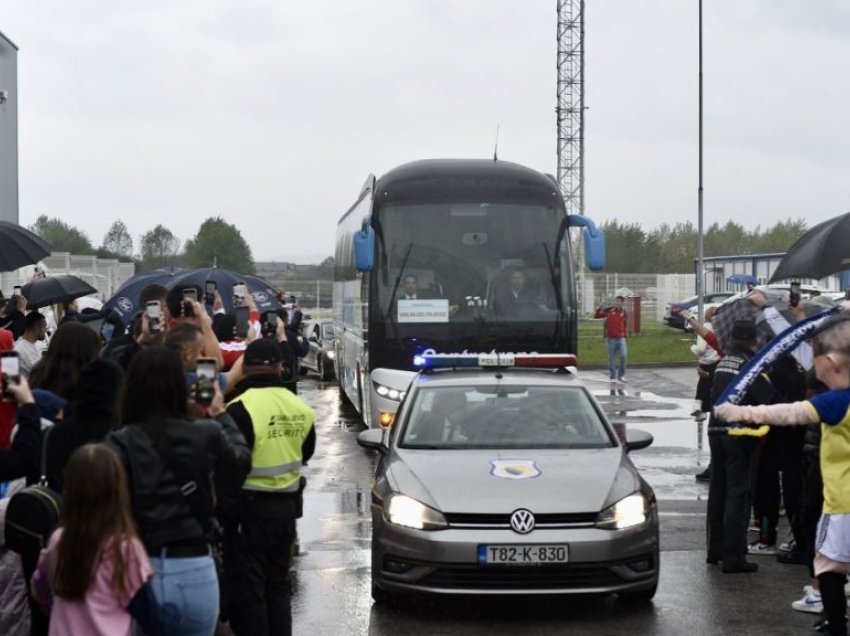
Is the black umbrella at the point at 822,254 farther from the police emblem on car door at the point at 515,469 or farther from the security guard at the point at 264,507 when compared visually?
the security guard at the point at 264,507

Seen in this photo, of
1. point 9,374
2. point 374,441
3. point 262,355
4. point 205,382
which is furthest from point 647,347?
point 9,374

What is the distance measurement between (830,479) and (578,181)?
60.5 meters

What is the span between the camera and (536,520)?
26.7ft

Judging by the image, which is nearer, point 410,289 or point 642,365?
point 410,289

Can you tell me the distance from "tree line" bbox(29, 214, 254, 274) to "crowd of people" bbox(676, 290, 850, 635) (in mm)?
74286

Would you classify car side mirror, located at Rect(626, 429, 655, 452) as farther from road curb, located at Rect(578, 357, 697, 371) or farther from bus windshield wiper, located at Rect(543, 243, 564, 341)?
road curb, located at Rect(578, 357, 697, 371)

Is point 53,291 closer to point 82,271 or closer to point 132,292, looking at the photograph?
point 132,292

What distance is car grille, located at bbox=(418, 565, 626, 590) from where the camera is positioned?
8070 millimetres

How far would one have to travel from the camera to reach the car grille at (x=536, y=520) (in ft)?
26.6

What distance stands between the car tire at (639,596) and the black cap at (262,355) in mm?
2740

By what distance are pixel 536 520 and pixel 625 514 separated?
0.58 metres

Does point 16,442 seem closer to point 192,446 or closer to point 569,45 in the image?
point 192,446

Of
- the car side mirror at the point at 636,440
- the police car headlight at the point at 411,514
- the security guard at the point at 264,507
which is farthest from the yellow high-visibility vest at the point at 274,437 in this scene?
the car side mirror at the point at 636,440

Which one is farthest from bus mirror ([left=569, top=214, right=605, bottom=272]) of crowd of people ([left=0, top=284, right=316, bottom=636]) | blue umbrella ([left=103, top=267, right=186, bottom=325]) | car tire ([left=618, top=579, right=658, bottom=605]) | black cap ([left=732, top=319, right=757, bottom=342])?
crowd of people ([left=0, top=284, right=316, bottom=636])
